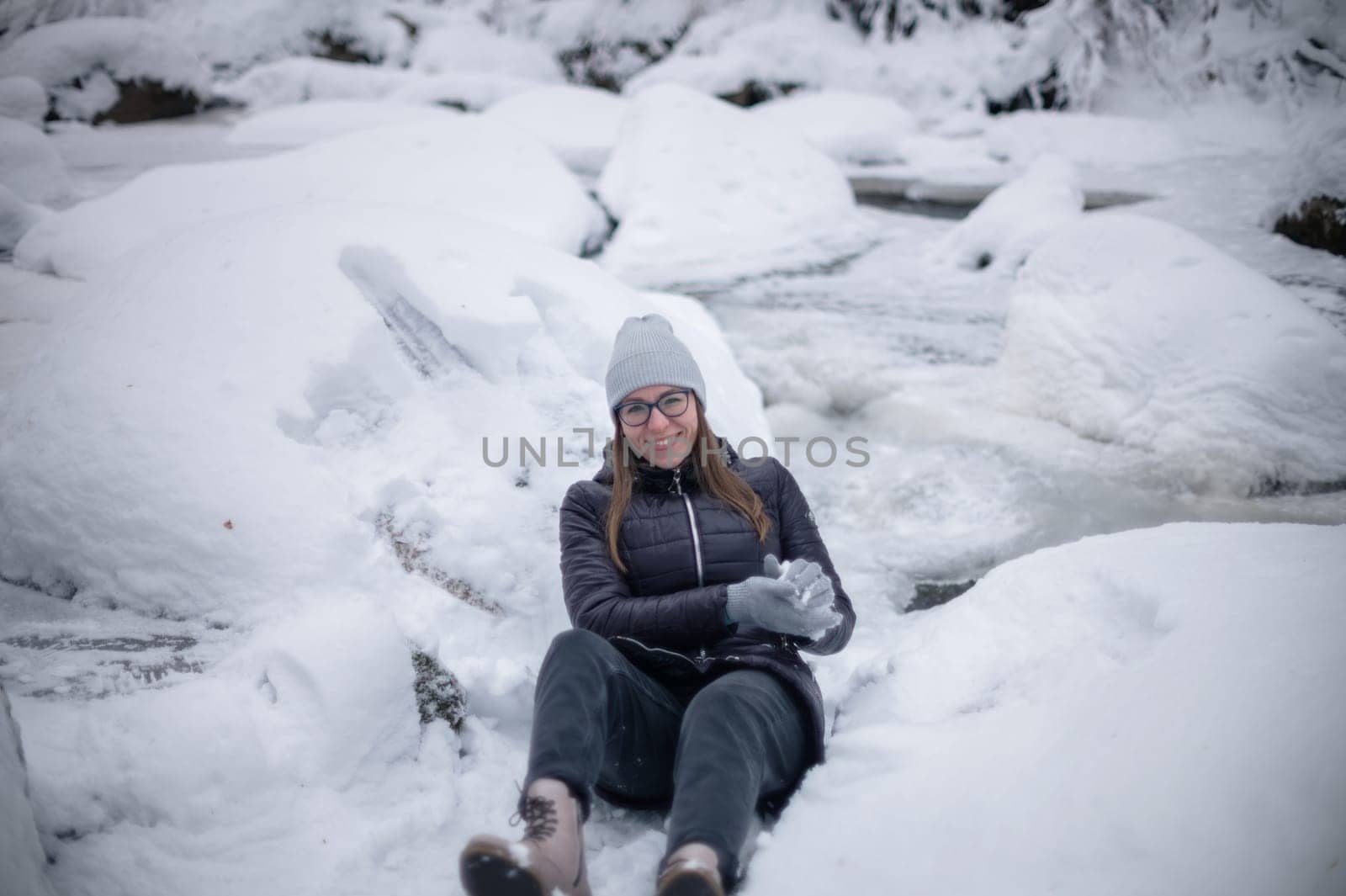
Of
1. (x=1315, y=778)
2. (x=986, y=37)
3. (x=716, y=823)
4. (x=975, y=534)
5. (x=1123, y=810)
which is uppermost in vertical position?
(x=986, y=37)

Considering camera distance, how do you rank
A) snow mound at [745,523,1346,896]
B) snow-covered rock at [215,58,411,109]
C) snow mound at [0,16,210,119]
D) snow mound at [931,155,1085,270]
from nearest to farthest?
snow mound at [745,523,1346,896] → snow mound at [931,155,1085,270] → snow mound at [0,16,210,119] → snow-covered rock at [215,58,411,109]

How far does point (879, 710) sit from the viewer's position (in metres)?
1.75

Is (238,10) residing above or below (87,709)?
above

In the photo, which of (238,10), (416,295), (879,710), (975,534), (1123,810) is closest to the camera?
(1123,810)

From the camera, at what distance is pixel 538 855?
119 cm

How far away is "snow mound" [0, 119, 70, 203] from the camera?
19.7ft

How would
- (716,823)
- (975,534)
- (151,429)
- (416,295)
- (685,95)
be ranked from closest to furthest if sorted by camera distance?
(716,823)
(151,429)
(416,295)
(975,534)
(685,95)

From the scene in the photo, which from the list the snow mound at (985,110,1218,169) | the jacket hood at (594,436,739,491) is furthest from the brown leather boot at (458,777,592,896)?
the snow mound at (985,110,1218,169)

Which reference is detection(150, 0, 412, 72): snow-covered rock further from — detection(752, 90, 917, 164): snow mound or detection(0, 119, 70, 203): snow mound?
detection(752, 90, 917, 164): snow mound

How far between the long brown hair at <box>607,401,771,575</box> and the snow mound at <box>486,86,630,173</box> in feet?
32.0

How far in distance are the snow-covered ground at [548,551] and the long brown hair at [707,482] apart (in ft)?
1.80

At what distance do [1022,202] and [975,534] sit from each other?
516cm

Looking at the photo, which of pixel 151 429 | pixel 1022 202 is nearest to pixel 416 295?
pixel 151 429

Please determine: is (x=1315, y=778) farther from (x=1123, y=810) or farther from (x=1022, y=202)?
(x=1022, y=202)
